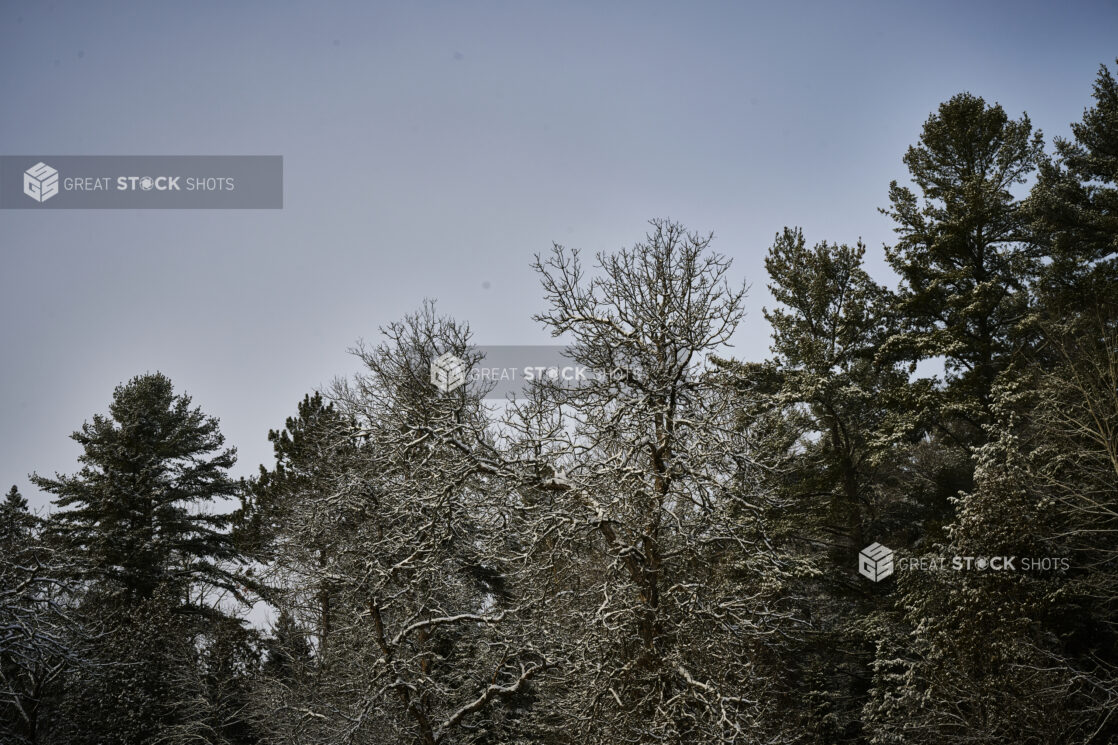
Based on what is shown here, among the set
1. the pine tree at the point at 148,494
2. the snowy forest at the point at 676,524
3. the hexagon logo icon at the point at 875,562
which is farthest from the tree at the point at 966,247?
the pine tree at the point at 148,494

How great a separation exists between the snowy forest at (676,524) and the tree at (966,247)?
8cm

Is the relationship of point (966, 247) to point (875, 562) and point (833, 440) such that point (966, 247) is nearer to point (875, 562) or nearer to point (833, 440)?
point (833, 440)

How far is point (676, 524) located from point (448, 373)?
514 cm

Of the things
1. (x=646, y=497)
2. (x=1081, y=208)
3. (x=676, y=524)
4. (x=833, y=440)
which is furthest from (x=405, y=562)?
(x=1081, y=208)

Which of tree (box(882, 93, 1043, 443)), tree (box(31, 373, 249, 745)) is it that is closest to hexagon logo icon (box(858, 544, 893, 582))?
tree (box(882, 93, 1043, 443))

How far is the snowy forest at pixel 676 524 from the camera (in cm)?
860

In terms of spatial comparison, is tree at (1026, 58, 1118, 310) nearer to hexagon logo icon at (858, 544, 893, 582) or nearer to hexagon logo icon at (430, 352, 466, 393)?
hexagon logo icon at (858, 544, 893, 582)

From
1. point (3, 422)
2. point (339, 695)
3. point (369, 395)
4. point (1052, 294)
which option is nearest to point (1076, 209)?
point (1052, 294)

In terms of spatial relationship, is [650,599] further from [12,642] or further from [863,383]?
[863,383]

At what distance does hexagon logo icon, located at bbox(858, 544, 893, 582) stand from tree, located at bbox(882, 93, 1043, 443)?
3624 millimetres

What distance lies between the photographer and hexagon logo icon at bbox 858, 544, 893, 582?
621 inches

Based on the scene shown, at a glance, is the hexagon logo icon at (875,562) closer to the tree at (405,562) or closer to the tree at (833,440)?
the tree at (833,440)

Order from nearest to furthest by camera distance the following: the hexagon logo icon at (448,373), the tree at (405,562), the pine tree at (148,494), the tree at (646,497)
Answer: the tree at (646,497)
the tree at (405,562)
the hexagon logo icon at (448,373)
the pine tree at (148,494)

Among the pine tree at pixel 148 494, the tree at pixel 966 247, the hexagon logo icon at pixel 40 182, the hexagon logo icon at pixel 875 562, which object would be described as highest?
the hexagon logo icon at pixel 40 182
